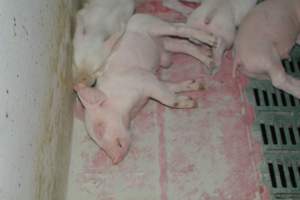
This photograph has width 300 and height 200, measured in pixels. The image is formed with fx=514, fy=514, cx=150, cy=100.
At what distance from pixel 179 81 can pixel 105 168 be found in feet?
1.65

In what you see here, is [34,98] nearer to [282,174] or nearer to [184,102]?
[184,102]

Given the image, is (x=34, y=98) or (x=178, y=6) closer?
(x=34, y=98)

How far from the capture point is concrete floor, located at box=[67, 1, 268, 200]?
189 cm

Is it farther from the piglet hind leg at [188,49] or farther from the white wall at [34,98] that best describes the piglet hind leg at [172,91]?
the white wall at [34,98]

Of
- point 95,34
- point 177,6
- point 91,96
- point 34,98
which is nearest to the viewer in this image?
point 34,98

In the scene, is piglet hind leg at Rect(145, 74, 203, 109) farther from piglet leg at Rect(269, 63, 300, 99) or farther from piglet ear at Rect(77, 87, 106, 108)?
piglet leg at Rect(269, 63, 300, 99)

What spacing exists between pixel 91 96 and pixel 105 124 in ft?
0.37

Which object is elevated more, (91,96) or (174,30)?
(174,30)

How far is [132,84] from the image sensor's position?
1.93 m

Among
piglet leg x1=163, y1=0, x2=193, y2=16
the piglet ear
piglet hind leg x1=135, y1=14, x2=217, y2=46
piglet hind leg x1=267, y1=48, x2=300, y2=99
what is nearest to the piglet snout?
the piglet ear

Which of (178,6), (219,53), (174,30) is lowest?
(219,53)

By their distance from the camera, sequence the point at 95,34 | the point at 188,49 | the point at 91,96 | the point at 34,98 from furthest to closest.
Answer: the point at 188,49
the point at 95,34
the point at 91,96
the point at 34,98

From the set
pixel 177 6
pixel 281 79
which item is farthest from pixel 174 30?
pixel 281 79

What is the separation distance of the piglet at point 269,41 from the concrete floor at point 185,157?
16 cm
